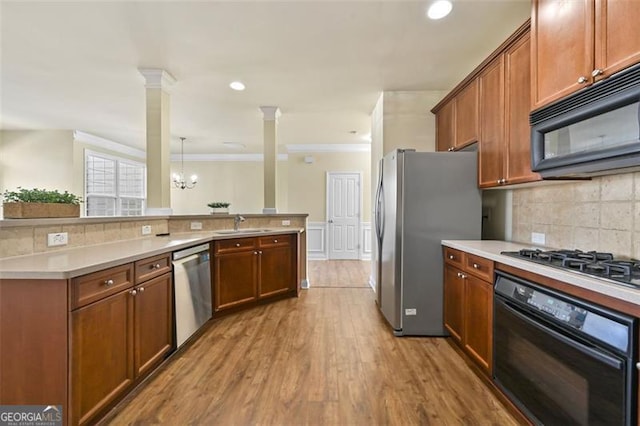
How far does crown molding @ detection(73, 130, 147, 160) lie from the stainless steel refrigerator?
6.22 m

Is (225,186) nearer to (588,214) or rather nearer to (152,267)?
(152,267)

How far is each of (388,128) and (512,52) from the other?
166 centimetres

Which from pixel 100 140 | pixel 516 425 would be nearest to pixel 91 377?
pixel 516 425

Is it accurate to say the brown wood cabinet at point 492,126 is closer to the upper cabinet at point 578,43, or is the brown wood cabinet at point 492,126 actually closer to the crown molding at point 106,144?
the upper cabinet at point 578,43

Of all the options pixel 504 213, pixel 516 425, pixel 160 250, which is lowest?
pixel 516 425

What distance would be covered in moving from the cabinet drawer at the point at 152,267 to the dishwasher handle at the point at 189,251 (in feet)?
0.29

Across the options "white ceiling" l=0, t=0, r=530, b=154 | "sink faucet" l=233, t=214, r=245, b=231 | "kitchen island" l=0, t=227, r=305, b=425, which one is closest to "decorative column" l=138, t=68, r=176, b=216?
"white ceiling" l=0, t=0, r=530, b=154

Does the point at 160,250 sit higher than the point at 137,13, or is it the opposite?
the point at 137,13

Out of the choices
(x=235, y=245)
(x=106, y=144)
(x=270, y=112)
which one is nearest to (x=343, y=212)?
(x=270, y=112)

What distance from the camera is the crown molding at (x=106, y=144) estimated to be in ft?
18.5

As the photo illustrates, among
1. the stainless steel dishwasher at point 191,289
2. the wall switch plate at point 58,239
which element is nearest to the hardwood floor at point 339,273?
the stainless steel dishwasher at point 191,289

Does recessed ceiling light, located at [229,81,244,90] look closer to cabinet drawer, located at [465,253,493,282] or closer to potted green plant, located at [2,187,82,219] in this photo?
potted green plant, located at [2,187,82,219]

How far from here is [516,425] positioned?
1.56 m

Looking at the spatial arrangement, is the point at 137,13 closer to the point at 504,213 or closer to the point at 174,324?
the point at 174,324
